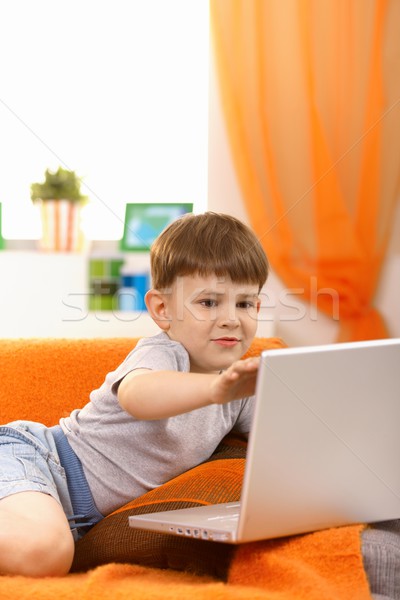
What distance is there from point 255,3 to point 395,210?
70cm

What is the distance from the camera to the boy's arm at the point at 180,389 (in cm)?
83

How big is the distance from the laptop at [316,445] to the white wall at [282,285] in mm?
1250

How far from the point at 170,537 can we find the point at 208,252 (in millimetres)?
450

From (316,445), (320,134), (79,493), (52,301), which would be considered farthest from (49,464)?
(320,134)

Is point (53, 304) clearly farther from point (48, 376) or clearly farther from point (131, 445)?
point (131, 445)

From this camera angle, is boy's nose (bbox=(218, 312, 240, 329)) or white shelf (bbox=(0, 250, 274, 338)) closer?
boy's nose (bbox=(218, 312, 240, 329))

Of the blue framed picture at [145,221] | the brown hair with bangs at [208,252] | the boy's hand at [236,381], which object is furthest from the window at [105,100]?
the boy's hand at [236,381]

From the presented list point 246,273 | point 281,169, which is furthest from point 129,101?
point 246,273

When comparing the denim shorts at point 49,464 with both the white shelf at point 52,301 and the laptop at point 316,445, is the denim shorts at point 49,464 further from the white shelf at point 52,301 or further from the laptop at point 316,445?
the white shelf at point 52,301

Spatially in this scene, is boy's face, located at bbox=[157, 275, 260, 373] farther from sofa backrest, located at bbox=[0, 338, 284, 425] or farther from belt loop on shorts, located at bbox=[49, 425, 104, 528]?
sofa backrest, located at bbox=[0, 338, 284, 425]

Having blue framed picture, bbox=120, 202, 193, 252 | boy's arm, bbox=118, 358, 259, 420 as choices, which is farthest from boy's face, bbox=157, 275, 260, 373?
blue framed picture, bbox=120, 202, 193, 252

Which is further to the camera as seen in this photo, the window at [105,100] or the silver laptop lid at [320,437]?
the window at [105,100]

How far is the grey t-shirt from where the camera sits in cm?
122

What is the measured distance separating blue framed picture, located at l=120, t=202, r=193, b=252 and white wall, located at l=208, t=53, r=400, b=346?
11 cm
